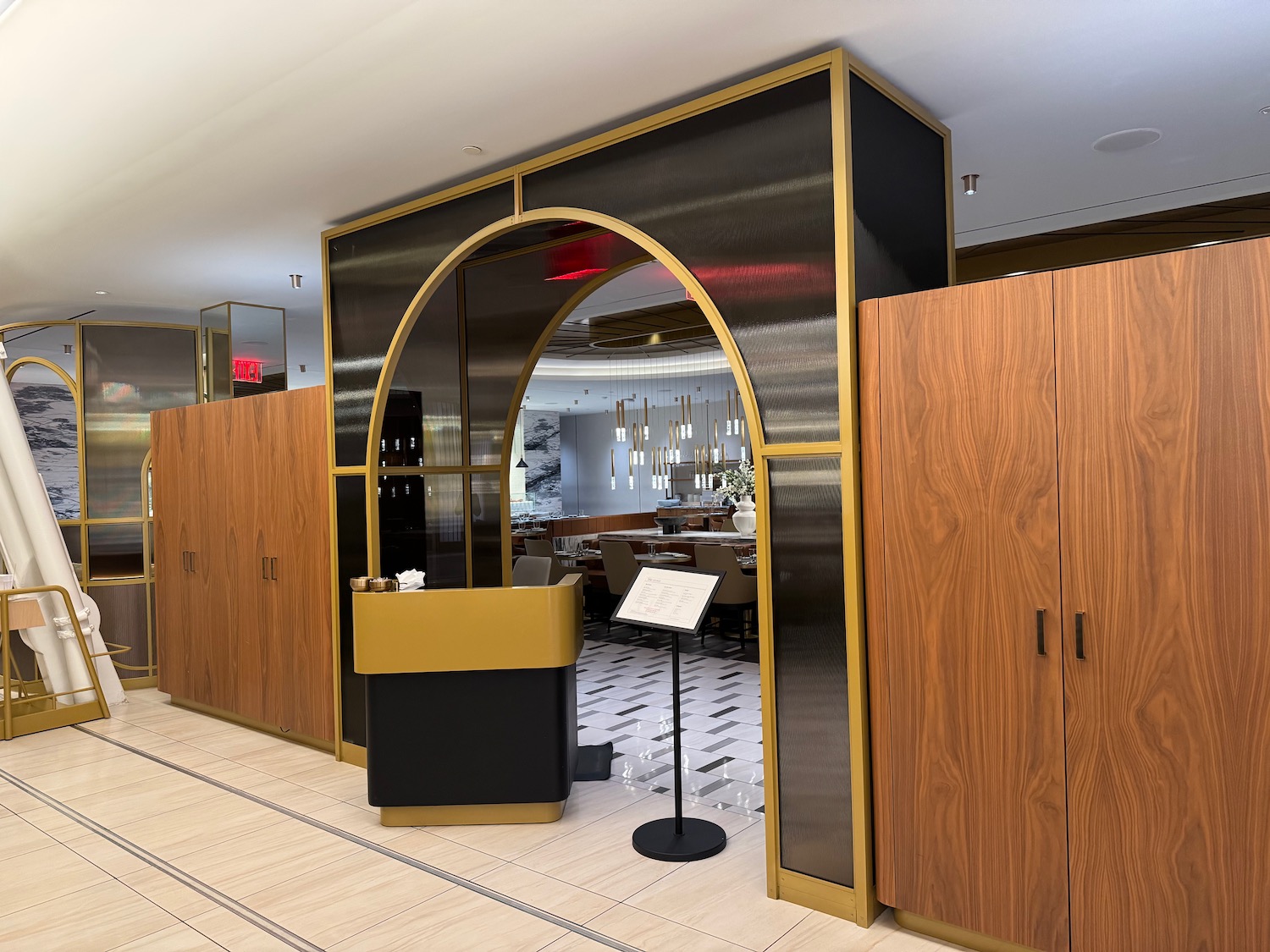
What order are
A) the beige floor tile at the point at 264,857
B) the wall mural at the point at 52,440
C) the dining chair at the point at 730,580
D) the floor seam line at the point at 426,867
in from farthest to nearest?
the wall mural at the point at 52,440 → the dining chair at the point at 730,580 → the beige floor tile at the point at 264,857 → the floor seam line at the point at 426,867

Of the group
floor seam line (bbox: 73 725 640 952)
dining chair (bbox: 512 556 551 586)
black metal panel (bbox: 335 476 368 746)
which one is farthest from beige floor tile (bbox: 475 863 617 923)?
dining chair (bbox: 512 556 551 586)

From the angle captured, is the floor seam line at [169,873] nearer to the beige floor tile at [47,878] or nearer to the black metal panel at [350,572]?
the beige floor tile at [47,878]

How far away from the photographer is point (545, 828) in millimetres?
4250

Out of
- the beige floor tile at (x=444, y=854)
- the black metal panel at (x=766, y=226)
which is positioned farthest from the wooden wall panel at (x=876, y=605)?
the beige floor tile at (x=444, y=854)

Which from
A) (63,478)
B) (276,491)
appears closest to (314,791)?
(276,491)

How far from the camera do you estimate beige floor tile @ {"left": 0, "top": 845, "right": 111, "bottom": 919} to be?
369cm

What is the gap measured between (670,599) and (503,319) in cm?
285

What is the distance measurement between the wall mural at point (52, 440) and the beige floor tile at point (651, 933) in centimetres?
1253

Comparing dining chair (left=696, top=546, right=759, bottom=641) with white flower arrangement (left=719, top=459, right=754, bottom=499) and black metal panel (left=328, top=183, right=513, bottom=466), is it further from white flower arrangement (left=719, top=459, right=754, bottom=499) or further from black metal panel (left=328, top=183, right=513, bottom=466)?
black metal panel (left=328, top=183, right=513, bottom=466)

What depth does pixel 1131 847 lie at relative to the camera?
2746 mm

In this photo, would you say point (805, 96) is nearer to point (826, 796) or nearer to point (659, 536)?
point (826, 796)

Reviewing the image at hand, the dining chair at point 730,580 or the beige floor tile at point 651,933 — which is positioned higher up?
the dining chair at point 730,580

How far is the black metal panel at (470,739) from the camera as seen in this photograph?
427 centimetres

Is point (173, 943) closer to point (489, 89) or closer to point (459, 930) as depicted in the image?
point (459, 930)
